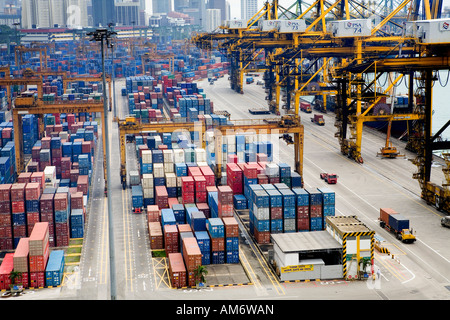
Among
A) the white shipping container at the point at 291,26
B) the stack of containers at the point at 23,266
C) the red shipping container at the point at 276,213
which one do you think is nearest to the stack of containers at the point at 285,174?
the red shipping container at the point at 276,213

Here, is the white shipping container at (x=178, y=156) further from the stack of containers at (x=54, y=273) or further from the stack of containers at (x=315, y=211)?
the stack of containers at (x=54, y=273)

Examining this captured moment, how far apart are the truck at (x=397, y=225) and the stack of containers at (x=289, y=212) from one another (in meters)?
9.10

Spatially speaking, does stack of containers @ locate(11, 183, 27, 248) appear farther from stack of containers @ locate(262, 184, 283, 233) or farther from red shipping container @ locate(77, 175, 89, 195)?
stack of containers @ locate(262, 184, 283, 233)

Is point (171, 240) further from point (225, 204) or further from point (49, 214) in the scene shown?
point (49, 214)

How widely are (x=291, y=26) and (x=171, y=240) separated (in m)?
78.1

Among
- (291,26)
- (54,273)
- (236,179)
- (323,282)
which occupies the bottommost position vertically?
(323,282)

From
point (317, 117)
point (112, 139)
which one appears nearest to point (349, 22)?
point (317, 117)

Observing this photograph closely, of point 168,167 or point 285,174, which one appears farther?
point 168,167

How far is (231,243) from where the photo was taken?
51.1 metres

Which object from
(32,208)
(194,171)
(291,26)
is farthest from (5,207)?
(291,26)

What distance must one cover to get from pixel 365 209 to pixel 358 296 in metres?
22.9

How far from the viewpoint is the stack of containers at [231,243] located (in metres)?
51.0
